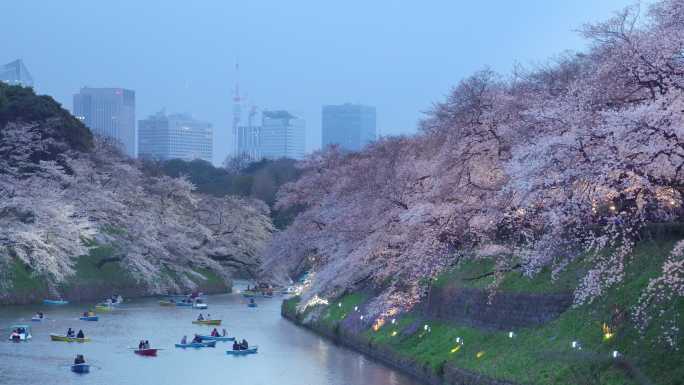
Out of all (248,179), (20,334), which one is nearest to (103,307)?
(20,334)

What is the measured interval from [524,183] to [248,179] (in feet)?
292

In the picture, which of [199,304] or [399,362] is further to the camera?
[199,304]

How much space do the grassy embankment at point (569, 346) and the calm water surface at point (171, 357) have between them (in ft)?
7.08

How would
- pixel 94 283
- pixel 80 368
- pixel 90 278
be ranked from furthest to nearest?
pixel 90 278
pixel 94 283
pixel 80 368

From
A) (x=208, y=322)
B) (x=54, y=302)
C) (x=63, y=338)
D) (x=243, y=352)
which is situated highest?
(x=54, y=302)

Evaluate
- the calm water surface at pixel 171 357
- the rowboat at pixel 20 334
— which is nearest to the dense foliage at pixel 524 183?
the calm water surface at pixel 171 357

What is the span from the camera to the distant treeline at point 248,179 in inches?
3893

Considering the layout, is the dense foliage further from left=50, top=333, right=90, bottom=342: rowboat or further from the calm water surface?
left=50, top=333, right=90, bottom=342: rowboat

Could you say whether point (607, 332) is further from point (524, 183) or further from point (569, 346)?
point (524, 183)

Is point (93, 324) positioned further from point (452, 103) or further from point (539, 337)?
point (539, 337)

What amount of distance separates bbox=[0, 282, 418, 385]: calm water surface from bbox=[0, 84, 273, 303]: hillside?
3.77 meters

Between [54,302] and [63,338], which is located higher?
[54,302]

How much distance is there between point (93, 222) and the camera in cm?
6475

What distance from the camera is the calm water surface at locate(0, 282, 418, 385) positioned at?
3222cm
